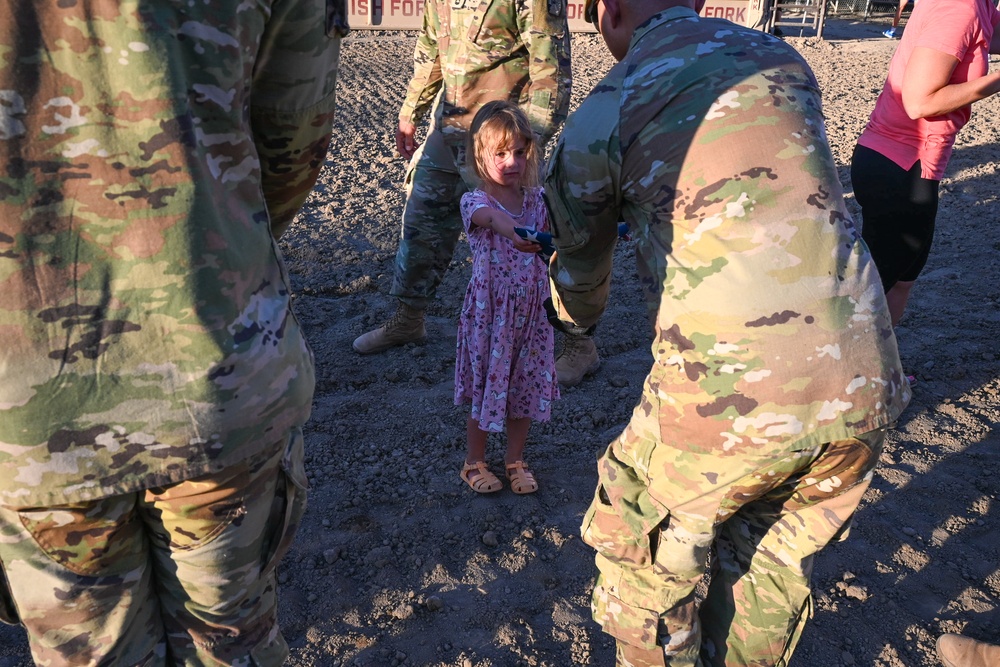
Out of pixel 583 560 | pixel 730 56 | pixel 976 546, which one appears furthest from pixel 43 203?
pixel 976 546

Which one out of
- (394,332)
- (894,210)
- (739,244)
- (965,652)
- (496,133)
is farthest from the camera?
(394,332)

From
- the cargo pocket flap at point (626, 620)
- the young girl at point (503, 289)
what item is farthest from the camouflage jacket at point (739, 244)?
the young girl at point (503, 289)

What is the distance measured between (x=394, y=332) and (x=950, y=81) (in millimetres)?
2611

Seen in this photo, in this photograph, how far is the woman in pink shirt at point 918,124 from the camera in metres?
3.17

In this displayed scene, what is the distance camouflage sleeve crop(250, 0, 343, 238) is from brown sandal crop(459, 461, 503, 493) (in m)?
1.73

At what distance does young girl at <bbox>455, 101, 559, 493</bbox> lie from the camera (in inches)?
115

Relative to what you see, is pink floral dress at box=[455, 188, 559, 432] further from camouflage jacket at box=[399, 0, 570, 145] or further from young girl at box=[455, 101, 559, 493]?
camouflage jacket at box=[399, 0, 570, 145]

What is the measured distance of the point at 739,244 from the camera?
177cm

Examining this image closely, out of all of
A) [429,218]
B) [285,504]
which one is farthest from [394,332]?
[285,504]

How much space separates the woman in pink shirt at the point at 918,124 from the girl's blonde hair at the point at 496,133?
1511 millimetres

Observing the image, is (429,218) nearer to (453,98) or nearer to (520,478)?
(453,98)

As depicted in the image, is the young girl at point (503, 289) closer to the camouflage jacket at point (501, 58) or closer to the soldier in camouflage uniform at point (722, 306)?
the camouflage jacket at point (501, 58)

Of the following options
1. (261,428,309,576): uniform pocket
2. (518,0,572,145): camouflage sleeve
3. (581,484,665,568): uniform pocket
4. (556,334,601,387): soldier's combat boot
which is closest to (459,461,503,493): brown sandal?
(556,334,601,387): soldier's combat boot

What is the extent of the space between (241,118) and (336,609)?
1860 mm
